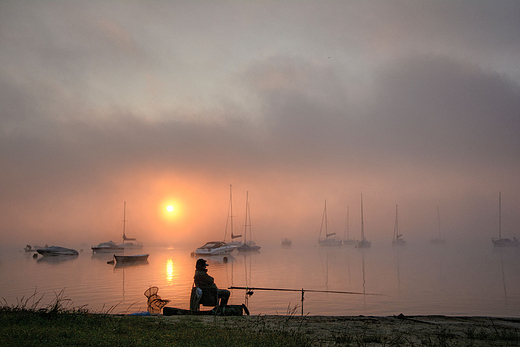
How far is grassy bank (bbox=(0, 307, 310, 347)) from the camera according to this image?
336 inches

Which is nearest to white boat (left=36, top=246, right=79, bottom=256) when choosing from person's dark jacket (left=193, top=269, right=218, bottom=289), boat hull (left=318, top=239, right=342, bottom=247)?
person's dark jacket (left=193, top=269, right=218, bottom=289)

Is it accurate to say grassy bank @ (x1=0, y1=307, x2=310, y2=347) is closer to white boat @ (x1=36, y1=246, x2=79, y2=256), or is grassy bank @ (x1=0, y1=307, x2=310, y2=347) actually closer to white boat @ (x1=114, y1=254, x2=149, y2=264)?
white boat @ (x1=114, y1=254, x2=149, y2=264)

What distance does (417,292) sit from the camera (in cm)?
3148

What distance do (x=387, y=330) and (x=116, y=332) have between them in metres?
8.10

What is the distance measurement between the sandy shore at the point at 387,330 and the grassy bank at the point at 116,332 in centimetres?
86

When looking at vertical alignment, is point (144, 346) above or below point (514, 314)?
above

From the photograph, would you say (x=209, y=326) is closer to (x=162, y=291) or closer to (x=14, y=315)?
(x=14, y=315)

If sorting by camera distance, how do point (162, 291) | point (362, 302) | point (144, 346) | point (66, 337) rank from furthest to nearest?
1. point (162, 291)
2. point (362, 302)
3. point (66, 337)
4. point (144, 346)

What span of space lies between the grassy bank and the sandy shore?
86 centimetres

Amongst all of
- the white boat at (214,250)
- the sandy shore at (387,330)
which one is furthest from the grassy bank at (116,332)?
the white boat at (214,250)

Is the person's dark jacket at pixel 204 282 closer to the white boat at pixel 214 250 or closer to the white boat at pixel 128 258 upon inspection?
the white boat at pixel 128 258

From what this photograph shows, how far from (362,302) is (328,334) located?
51.0 feet

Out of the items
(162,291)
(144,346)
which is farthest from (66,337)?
(162,291)

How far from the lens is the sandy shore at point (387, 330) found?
1013 cm
